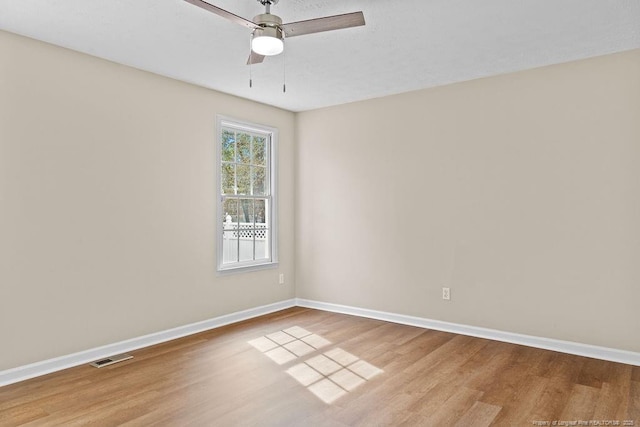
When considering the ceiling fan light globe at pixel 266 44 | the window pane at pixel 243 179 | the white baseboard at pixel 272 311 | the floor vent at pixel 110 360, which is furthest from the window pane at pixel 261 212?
the ceiling fan light globe at pixel 266 44

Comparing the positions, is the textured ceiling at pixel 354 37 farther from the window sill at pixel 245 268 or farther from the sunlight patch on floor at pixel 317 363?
the sunlight patch on floor at pixel 317 363

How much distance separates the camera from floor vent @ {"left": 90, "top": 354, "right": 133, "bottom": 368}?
3.53 meters

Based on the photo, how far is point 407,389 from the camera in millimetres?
3043

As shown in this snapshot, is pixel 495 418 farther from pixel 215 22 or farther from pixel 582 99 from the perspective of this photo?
pixel 215 22

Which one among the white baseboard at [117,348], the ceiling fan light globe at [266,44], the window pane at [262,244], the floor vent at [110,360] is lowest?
the floor vent at [110,360]

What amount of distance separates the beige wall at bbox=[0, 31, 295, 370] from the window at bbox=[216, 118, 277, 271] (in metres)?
0.19

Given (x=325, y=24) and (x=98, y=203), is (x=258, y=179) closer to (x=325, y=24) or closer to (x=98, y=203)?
(x=98, y=203)

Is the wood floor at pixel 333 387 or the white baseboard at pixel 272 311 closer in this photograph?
the wood floor at pixel 333 387

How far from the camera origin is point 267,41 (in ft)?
8.23

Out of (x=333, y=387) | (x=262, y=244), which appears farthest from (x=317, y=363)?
(x=262, y=244)

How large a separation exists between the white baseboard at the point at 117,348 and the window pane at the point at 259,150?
177cm

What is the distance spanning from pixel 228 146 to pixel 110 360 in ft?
8.17

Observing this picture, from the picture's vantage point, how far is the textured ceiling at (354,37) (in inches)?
111

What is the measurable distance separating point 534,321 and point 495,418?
166cm
